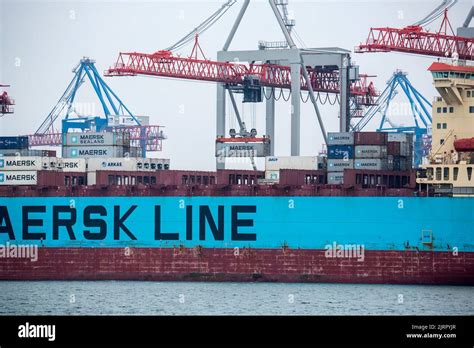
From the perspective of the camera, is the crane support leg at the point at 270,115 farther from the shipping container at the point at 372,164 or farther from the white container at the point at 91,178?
the shipping container at the point at 372,164

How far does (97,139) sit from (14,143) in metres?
5.01

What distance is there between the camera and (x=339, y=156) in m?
67.8

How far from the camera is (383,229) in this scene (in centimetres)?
6319

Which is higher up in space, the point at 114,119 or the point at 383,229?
the point at 114,119

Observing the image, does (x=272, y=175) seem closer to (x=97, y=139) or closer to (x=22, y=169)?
(x=97, y=139)

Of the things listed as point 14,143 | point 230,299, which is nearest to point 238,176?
point 14,143

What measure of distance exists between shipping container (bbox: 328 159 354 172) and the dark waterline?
7.43 meters

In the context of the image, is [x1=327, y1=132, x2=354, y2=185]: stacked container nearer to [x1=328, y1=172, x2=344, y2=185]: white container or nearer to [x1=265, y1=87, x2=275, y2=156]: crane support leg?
[x1=328, y1=172, x2=344, y2=185]: white container

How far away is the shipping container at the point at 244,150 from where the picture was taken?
7431cm

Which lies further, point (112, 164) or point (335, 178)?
point (112, 164)

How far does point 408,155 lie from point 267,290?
13233 millimetres
